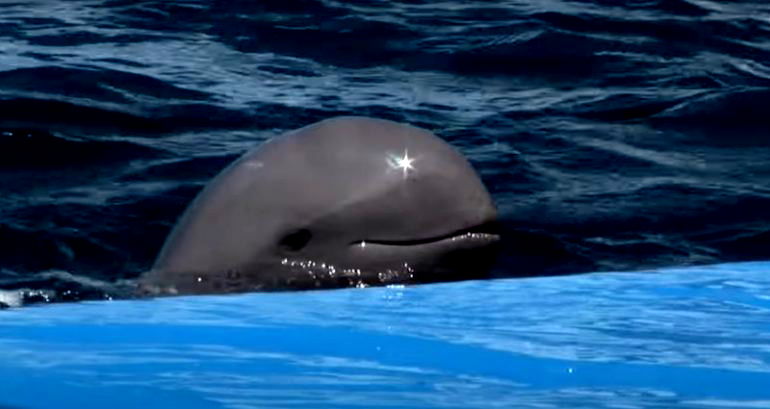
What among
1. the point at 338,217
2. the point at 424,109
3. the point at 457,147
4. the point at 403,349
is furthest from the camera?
the point at 424,109

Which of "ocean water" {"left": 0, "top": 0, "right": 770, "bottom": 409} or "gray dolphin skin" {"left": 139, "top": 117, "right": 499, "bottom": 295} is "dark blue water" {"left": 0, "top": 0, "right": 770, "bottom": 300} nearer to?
"ocean water" {"left": 0, "top": 0, "right": 770, "bottom": 409}

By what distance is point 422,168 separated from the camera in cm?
503

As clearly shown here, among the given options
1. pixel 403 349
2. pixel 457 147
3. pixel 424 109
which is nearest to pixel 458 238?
pixel 403 349

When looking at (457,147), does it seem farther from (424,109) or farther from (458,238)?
(458,238)

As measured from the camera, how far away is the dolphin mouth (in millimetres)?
5109

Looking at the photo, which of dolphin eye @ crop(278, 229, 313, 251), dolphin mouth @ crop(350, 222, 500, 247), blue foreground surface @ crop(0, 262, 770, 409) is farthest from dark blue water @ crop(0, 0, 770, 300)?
blue foreground surface @ crop(0, 262, 770, 409)

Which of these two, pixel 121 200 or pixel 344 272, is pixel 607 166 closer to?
pixel 121 200

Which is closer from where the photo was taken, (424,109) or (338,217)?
(338,217)

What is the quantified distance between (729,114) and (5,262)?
3.82 m

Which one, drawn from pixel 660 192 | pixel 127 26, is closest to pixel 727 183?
pixel 660 192

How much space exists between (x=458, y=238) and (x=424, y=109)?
12.5ft

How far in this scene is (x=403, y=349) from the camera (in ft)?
10.7

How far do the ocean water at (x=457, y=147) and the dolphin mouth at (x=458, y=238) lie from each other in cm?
30

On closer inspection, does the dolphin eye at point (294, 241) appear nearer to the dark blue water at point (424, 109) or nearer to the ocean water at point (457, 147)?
the ocean water at point (457, 147)
